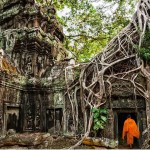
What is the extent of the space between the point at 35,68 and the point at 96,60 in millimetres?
2208

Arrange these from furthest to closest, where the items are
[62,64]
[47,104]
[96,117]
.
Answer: [62,64], [47,104], [96,117]

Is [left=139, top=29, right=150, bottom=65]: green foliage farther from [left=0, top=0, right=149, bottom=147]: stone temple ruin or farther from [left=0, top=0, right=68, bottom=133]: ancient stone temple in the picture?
[left=0, top=0, right=68, bottom=133]: ancient stone temple

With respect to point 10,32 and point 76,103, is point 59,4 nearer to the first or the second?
point 10,32

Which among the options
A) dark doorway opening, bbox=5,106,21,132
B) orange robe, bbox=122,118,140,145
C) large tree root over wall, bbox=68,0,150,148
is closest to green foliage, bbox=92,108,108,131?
large tree root over wall, bbox=68,0,150,148

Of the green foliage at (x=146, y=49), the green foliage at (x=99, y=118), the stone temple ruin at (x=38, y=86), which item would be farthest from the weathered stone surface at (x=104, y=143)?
the green foliage at (x=146, y=49)

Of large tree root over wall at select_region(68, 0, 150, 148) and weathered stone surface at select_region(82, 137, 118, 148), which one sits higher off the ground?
large tree root over wall at select_region(68, 0, 150, 148)

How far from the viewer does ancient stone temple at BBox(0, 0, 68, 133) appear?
6.97 m

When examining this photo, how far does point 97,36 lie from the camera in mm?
13602

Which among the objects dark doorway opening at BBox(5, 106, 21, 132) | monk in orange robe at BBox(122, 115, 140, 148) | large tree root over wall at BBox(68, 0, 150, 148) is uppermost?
large tree root over wall at BBox(68, 0, 150, 148)

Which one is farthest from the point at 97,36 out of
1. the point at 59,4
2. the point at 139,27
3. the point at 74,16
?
the point at 139,27

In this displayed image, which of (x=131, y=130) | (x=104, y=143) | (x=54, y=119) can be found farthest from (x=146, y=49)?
(x=54, y=119)

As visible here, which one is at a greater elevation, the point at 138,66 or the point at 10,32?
the point at 10,32

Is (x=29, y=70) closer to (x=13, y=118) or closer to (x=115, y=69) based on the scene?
(x=13, y=118)

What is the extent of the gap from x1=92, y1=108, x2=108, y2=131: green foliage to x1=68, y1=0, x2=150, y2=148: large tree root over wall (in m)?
0.12
